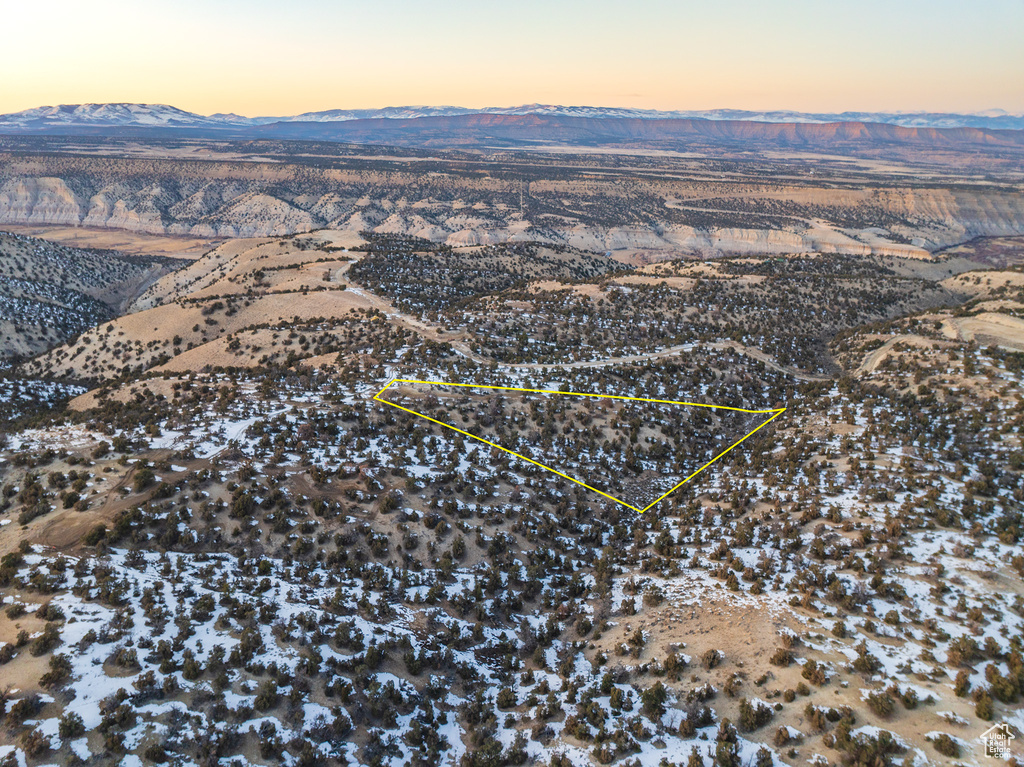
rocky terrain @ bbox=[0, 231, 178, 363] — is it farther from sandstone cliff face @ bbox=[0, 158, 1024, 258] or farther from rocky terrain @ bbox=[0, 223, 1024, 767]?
sandstone cliff face @ bbox=[0, 158, 1024, 258]

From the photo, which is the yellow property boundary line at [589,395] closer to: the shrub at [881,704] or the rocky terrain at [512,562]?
the rocky terrain at [512,562]

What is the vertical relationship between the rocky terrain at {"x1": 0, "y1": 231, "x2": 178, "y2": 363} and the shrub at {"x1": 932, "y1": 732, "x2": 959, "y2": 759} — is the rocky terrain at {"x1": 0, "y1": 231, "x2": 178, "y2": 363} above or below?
above

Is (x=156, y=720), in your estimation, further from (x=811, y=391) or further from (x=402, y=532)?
(x=811, y=391)

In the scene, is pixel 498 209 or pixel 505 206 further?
pixel 505 206

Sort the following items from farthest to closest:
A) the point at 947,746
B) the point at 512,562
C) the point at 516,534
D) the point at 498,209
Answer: the point at 498,209 → the point at 516,534 → the point at 512,562 → the point at 947,746

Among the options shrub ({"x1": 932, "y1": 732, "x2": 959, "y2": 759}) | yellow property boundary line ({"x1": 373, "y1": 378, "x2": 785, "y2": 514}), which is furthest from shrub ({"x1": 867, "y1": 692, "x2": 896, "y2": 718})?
yellow property boundary line ({"x1": 373, "y1": 378, "x2": 785, "y2": 514})

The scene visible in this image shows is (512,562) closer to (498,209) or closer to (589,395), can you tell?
(589,395)

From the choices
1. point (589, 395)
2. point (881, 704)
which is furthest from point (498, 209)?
point (881, 704)

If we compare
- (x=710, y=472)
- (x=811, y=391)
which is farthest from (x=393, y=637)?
(x=811, y=391)
